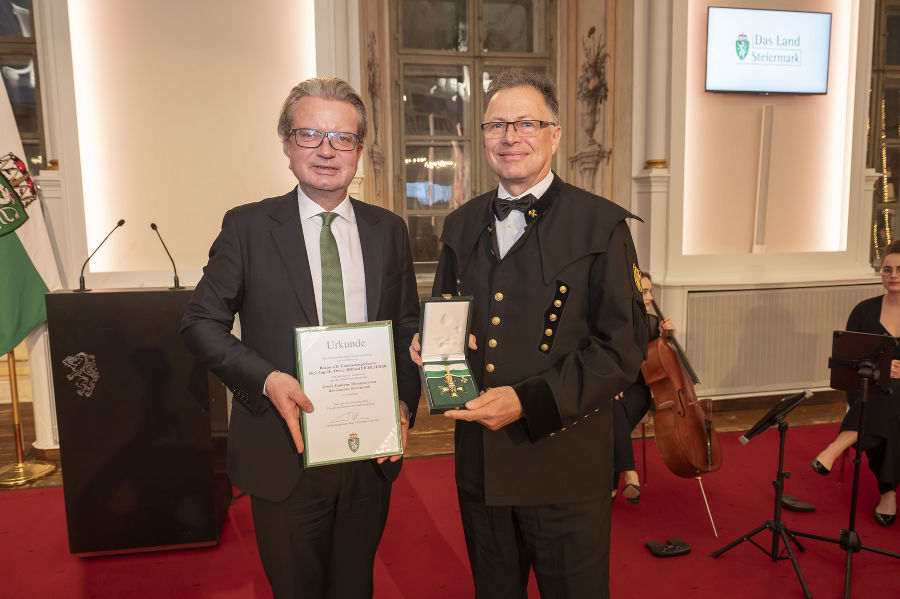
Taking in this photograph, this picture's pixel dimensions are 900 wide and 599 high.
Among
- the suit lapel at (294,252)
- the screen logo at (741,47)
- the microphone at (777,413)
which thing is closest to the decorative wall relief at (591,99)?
the screen logo at (741,47)

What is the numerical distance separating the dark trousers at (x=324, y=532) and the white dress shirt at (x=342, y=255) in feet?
1.35

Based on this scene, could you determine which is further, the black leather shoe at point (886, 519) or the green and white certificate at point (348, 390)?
the black leather shoe at point (886, 519)

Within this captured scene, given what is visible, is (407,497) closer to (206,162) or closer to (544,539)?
(544,539)

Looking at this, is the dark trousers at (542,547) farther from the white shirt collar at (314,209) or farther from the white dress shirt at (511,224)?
the white shirt collar at (314,209)

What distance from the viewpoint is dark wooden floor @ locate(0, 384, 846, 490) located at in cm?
438

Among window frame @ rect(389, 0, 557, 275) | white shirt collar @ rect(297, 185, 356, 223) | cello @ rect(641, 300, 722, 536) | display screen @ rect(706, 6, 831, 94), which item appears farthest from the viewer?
window frame @ rect(389, 0, 557, 275)

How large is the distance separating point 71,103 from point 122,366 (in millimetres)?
2035

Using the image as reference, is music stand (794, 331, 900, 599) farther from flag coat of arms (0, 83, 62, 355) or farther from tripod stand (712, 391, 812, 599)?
flag coat of arms (0, 83, 62, 355)

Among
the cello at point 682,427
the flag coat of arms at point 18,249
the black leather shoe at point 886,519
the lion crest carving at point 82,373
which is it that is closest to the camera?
the lion crest carving at point 82,373

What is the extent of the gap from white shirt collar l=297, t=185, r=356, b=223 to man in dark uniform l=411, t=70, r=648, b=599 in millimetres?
307

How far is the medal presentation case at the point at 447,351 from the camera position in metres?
1.39

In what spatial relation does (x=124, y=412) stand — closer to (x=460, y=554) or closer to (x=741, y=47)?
(x=460, y=554)

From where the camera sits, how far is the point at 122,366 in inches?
113

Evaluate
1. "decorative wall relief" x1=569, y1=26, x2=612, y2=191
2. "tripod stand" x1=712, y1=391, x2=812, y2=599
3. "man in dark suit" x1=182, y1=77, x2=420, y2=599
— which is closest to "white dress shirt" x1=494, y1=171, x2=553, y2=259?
"man in dark suit" x1=182, y1=77, x2=420, y2=599
